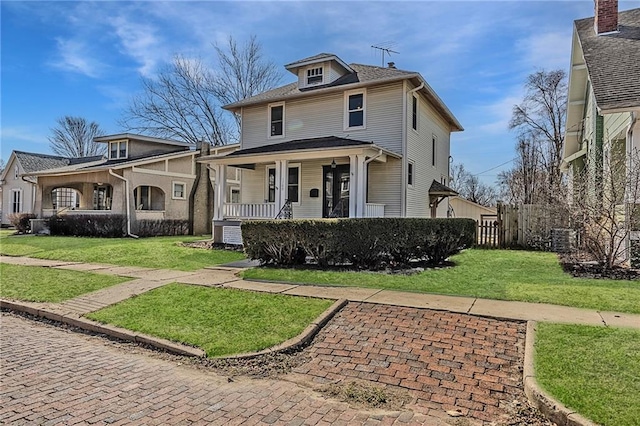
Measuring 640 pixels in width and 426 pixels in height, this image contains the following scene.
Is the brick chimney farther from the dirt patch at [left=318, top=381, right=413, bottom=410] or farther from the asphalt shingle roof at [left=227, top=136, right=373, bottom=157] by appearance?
the dirt patch at [left=318, top=381, right=413, bottom=410]

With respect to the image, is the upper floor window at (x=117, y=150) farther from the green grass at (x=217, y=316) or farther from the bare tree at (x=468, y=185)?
the bare tree at (x=468, y=185)

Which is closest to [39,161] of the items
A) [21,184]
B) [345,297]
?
[21,184]

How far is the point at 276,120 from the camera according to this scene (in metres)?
18.2

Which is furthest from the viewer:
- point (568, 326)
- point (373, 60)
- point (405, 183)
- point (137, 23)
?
point (373, 60)

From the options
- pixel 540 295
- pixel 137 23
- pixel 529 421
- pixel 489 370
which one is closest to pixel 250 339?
pixel 489 370

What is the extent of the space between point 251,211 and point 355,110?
6012 mm

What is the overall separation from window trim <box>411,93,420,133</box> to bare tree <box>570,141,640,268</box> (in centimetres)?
737

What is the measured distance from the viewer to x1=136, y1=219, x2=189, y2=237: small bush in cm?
2095

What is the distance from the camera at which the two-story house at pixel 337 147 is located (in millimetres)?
14992

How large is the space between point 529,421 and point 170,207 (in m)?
22.9

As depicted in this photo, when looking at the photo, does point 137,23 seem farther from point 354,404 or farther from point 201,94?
point 201,94

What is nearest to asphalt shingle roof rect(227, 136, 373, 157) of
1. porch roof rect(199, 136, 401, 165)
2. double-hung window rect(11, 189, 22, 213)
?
porch roof rect(199, 136, 401, 165)

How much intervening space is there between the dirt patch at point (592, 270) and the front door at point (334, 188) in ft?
26.1

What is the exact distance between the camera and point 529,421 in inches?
135
